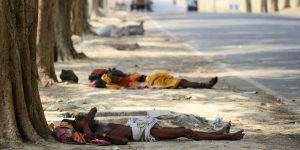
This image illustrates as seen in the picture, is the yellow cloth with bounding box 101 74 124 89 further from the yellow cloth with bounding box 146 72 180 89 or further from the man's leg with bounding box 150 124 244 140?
the man's leg with bounding box 150 124 244 140

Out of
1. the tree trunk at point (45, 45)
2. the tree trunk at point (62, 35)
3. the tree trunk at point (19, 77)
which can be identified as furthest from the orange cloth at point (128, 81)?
the tree trunk at point (62, 35)

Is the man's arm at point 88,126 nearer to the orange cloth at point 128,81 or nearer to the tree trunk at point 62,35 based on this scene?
the orange cloth at point 128,81

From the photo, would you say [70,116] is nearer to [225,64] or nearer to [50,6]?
[50,6]

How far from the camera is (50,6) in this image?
44.4 ft

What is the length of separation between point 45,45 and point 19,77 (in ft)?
21.0

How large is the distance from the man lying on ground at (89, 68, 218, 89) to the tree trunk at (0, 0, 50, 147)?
4.98 metres

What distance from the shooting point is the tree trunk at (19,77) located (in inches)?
276

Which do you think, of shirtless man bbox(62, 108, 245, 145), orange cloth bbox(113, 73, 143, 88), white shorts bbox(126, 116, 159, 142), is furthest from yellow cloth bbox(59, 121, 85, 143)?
orange cloth bbox(113, 73, 143, 88)

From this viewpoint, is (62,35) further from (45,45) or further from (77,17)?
(77,17)

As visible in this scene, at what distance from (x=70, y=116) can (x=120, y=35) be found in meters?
21.7

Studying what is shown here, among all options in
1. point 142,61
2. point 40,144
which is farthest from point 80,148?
point 142,61

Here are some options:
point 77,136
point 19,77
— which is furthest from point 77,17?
point 19,77

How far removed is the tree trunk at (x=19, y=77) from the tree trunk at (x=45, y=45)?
5643 mm

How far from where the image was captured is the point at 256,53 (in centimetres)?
1995
